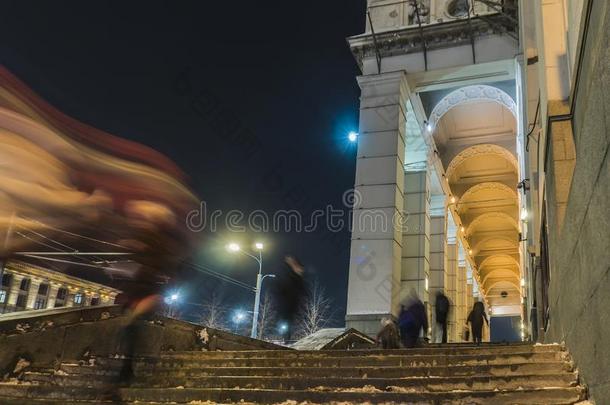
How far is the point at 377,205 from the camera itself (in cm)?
1831

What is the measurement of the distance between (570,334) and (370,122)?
46.7 ft

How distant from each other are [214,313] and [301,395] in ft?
195

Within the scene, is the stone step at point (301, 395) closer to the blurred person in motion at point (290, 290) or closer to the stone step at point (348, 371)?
the stone step at point (348, 371)

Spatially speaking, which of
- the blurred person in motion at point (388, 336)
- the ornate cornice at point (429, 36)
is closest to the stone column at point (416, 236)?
the ornate cornice at point (429, 36)

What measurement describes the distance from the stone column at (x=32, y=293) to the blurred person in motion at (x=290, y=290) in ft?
249

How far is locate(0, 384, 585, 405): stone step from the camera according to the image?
16.8ft

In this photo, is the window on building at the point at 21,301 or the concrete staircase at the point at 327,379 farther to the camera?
the window on building at the point at 21,301

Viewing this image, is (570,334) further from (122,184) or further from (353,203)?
(353,203)

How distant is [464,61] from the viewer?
19906 mm

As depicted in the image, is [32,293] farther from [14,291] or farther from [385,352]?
[385,352]

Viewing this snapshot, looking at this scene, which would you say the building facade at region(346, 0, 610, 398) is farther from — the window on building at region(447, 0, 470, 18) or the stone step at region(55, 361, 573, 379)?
the stone step at region(55, 361, 573, 379)

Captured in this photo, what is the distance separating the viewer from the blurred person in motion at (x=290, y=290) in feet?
40.5

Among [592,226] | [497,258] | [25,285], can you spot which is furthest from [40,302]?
[592,226]

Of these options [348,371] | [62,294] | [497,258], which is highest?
[497,258]
